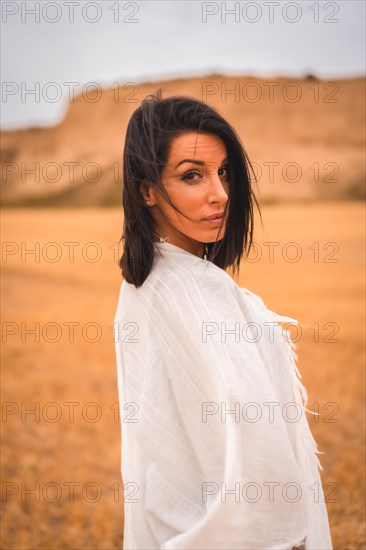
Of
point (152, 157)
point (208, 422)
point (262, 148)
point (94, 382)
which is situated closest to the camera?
point (208, 422)

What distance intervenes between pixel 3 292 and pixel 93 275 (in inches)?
110

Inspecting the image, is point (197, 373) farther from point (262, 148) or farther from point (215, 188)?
point (262, 148)

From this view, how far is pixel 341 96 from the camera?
2825cm

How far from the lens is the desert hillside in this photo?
994 inches

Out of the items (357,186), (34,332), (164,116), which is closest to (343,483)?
(164,116)

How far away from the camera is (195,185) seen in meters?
1.43

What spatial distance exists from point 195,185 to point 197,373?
39 cm

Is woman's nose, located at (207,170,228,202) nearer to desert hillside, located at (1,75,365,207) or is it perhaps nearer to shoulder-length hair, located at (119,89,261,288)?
shoulder-length hair, located at (119,89,261,288)

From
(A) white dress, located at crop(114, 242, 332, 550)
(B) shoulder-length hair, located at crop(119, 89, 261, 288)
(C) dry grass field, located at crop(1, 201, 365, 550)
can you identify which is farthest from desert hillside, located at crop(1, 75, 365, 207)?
(A) white dress, located at crop(114, 242, 332, 550)

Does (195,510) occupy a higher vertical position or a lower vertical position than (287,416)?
lower

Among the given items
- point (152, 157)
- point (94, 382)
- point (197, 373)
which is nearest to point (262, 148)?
point (94, 382)

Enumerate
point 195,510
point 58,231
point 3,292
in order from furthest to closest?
point 58,231
point 3,292
point 195,510

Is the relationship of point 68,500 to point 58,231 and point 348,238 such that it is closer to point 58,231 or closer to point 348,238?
point 348,238

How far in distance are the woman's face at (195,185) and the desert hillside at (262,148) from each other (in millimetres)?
19032
